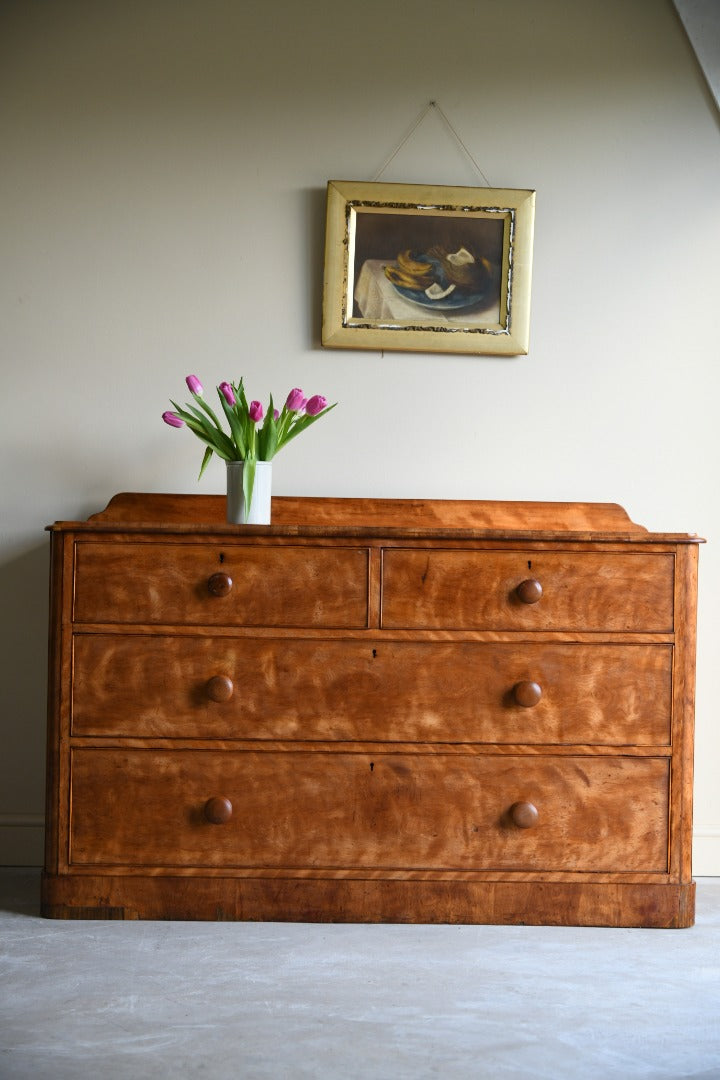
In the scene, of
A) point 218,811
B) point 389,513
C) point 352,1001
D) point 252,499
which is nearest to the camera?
point 352,1001

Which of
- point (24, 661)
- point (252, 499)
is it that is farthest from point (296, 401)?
point (24, 661)

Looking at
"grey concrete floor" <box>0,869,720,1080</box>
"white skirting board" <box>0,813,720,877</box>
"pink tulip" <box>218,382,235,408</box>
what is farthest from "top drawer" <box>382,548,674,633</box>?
"white skirting board" <box>0,813,720,877</box>

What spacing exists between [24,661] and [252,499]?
91 centimetres

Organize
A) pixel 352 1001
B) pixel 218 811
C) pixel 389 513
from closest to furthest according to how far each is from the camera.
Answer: pixel 352 1001, pixel 218 811, pixel 389 513

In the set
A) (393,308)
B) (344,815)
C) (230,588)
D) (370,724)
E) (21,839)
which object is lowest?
(21,839)

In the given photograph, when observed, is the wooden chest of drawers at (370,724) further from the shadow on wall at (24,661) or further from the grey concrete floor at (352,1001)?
the shadow on wall at (24,661)

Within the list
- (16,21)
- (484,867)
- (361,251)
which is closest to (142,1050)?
(484,867)

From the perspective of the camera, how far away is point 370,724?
2.37m

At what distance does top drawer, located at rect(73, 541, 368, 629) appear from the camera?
2375mm

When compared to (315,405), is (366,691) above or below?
below

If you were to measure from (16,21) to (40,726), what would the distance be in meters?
2.03

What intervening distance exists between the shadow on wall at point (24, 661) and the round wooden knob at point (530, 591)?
4.52ft

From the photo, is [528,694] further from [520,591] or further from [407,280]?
[407,280]

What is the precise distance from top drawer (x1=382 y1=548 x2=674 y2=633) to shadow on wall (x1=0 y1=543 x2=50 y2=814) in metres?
1.10
